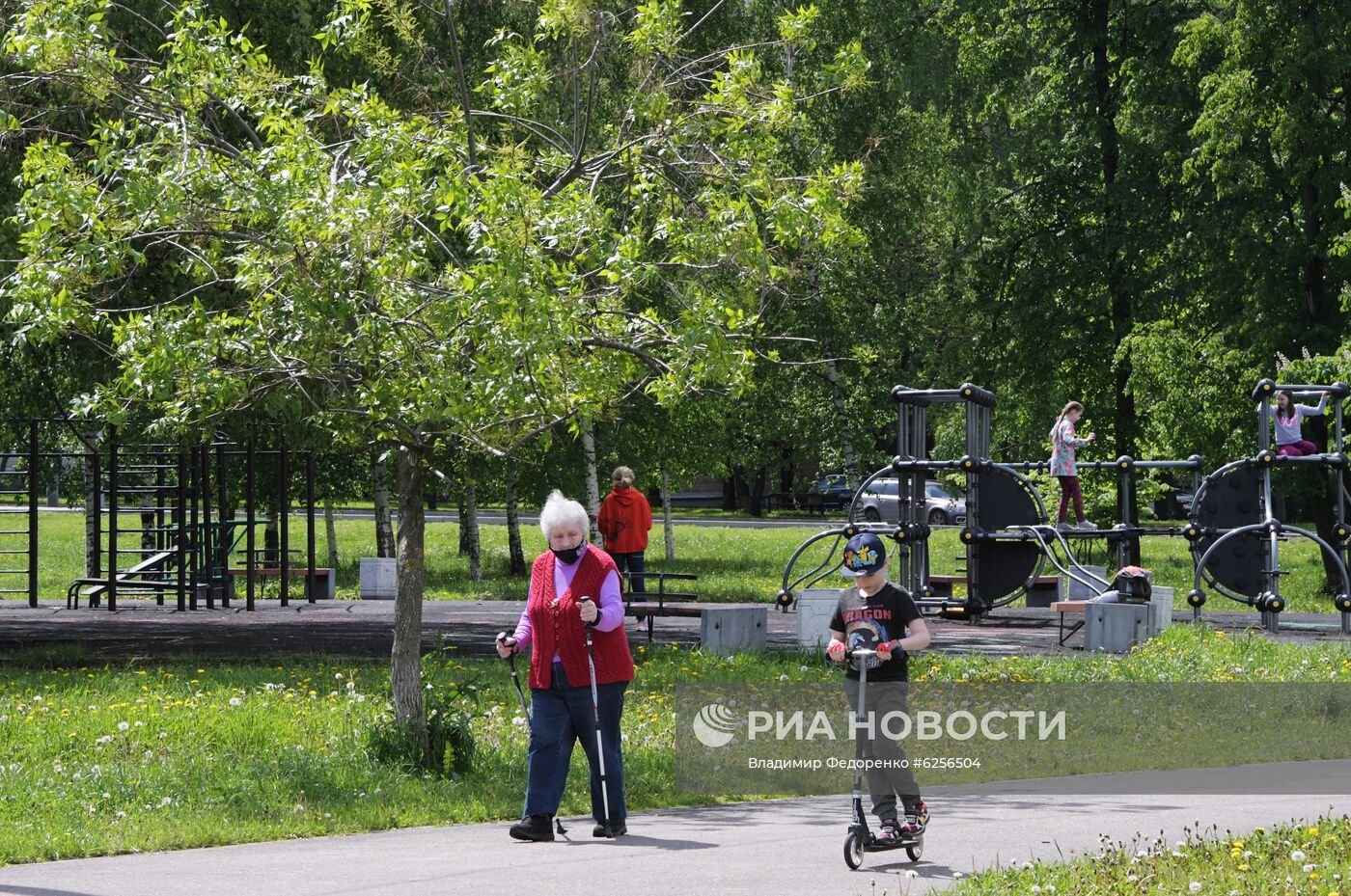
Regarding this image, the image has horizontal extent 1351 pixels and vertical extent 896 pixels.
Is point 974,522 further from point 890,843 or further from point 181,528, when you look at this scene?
point 890,843

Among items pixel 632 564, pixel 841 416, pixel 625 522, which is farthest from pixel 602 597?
pixel 841 416

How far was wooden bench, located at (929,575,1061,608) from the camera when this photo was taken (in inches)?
875

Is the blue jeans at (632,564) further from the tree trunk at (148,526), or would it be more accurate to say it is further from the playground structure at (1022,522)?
the tree trunk at (148,526)

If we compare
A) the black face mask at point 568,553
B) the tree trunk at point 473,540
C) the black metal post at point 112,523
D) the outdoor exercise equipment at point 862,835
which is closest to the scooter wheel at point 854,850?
the outdoor exercise equipment at point 862,835

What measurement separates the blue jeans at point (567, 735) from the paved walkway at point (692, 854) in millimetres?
239

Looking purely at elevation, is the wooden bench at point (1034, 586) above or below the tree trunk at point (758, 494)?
below

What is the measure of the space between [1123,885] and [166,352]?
613cm

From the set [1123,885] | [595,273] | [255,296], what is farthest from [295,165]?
[1123,885]

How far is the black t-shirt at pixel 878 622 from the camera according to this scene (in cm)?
785

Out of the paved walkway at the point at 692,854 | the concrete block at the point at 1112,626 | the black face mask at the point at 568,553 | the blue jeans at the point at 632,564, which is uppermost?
the black face mask at the point at 568,553

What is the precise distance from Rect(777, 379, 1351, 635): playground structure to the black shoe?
11438mm

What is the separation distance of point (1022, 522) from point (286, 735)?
37.0 feet

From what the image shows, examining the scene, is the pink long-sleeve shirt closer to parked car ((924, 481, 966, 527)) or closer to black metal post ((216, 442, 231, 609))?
black metal post ((216, 442, 231, 609))

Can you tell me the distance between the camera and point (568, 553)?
8680 millimetres
